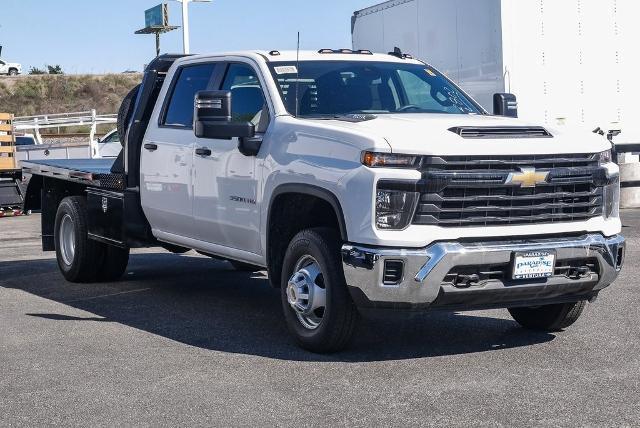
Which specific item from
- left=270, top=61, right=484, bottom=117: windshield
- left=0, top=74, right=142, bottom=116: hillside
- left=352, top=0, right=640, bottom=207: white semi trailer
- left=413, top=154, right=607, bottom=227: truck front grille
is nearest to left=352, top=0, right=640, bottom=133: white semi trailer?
left=352, top=0, right=640, bottom=207: white semi trailer

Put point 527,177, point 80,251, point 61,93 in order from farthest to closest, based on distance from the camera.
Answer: point 61,93
point 80,251
point 527,177

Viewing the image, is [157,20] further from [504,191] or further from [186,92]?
[504,191]

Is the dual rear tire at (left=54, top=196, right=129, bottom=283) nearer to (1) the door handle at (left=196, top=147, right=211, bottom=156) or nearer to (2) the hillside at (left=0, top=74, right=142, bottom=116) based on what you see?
(1) the door handle at (left=196, top=147, right=211, bottom=156)

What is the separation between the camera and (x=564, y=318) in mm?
8023

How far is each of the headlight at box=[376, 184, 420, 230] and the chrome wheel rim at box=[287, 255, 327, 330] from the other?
685 millimetres

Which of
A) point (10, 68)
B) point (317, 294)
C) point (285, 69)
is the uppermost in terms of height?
point (10, 68)

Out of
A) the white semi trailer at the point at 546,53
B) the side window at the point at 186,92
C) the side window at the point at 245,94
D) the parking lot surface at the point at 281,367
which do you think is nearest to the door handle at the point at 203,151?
the side window at the point at 245,94

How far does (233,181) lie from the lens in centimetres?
834

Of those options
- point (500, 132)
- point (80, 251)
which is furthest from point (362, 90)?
point (80, 251)

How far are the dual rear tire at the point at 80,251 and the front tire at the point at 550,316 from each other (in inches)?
171

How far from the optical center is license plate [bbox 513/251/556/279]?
6.97m

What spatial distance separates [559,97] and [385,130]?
10.2 metres

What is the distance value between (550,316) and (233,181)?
2.41 metres

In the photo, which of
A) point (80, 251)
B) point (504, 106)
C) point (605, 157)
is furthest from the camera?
point (80, 251)
